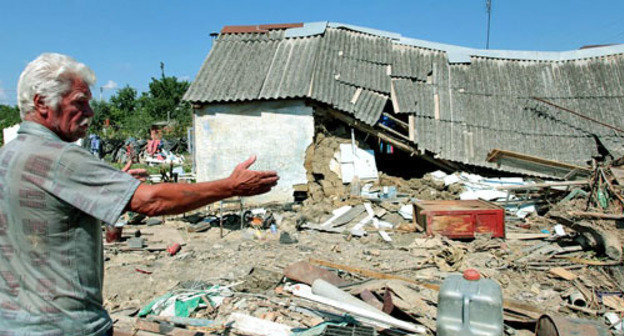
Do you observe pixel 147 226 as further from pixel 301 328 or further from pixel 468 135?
pixel 468 135

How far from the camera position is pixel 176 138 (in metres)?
28.1

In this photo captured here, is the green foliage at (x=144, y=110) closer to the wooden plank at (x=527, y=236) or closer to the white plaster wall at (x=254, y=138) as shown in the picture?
the white plaster wall at (x=254, y=138)

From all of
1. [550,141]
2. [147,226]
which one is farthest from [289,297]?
[550,141]

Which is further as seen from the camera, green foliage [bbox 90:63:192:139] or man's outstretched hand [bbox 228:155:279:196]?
green foliage [bbox 90:63:192:139]

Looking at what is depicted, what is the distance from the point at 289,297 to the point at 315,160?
671 cm

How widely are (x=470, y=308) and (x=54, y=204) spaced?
11.6 feet

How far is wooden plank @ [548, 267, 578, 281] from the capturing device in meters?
6.90

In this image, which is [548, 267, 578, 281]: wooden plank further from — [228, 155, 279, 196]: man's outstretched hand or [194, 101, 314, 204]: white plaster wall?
[194, 101, 314, 204]: white plaster wall

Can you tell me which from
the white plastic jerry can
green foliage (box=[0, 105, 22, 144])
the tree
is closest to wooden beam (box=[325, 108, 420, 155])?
the white plastic jerry can

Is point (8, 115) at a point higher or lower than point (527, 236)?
higher

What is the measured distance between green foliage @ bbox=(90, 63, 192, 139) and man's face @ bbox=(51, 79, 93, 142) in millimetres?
28149

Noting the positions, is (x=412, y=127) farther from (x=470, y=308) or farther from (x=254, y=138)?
(x=470, y=308)

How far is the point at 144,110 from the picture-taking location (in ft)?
132

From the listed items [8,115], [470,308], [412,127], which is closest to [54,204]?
[470,308]
